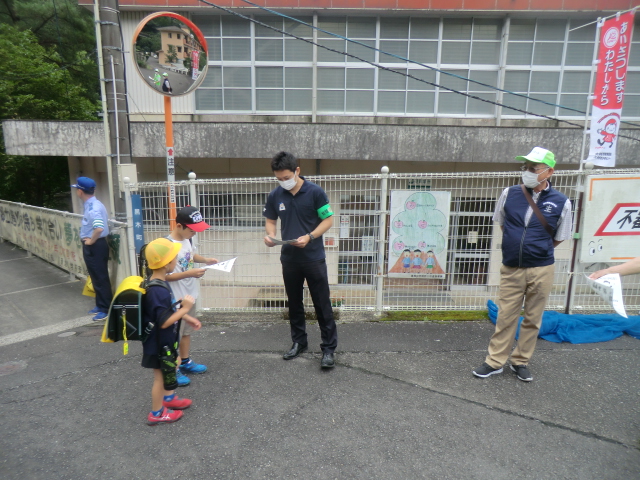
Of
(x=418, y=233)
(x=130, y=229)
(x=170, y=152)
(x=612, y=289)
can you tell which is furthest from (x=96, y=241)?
(x=612, y=289)

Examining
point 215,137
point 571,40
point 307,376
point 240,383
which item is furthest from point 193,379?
point 571,40

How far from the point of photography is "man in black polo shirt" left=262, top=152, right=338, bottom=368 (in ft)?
12.1

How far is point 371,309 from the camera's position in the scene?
5.38 meters

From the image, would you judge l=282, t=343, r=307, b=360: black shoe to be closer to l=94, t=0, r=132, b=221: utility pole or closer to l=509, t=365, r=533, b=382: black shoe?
l=509, t=365, r=533, b=382: black shoe

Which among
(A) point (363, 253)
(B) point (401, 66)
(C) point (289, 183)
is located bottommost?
(A) point (363, 253)

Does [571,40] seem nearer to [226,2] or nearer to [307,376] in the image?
[226,2]

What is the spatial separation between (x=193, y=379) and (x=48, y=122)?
8.84 m

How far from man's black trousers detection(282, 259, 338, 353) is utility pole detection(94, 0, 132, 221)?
3.29 metres

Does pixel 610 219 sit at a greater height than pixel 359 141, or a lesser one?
lesser

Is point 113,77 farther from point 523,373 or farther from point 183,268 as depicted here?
point 523,373

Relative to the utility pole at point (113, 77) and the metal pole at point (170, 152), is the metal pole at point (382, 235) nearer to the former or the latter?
the metal pole at point (170, 152)

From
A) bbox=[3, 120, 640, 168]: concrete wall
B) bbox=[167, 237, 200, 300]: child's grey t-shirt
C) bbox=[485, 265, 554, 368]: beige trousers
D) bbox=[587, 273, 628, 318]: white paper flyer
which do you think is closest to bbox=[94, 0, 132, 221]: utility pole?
bbox=[167, 237, 200, 300]: child's grey t-shirt

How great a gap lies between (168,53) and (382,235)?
3401mm

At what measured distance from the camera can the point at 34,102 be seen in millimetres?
14578
